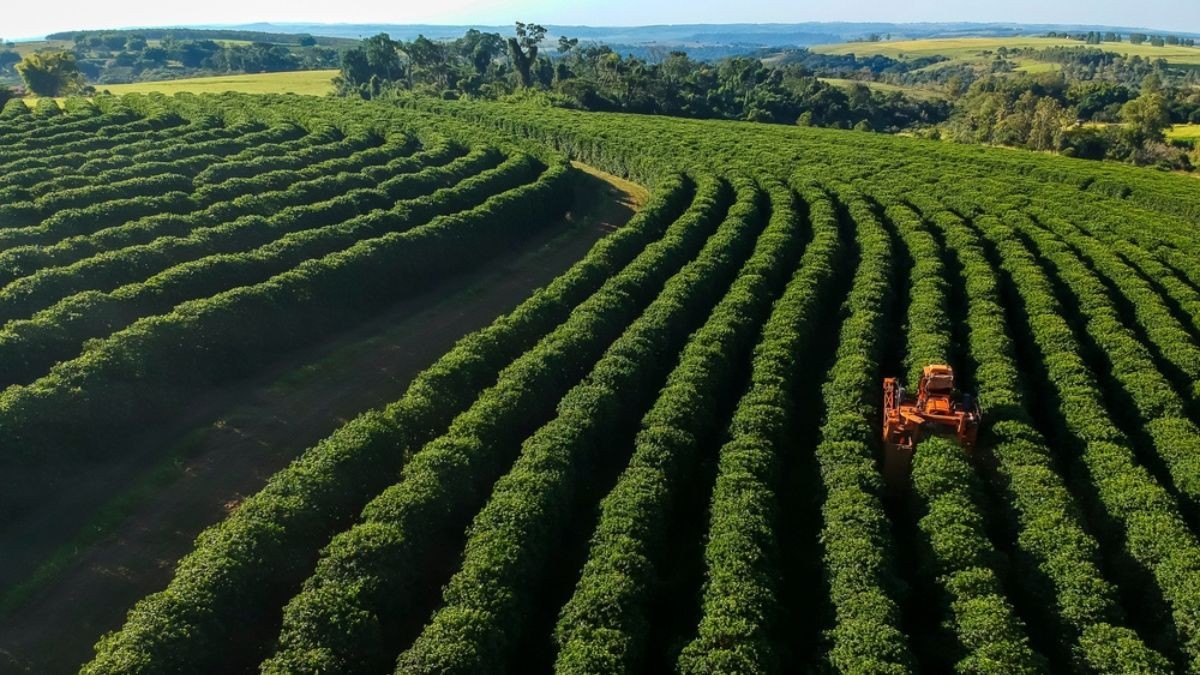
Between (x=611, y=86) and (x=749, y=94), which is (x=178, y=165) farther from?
(x=749, y=94)

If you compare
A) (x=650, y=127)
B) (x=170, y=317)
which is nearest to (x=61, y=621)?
(x=170, y=317)

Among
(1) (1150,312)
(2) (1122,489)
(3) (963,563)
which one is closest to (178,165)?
(3) (963,563)

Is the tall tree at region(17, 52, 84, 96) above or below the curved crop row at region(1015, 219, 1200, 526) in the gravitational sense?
above

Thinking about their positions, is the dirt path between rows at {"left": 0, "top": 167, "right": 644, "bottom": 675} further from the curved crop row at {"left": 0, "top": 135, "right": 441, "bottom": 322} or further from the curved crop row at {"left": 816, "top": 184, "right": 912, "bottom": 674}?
the curved crop row at {"left": 816, "top": 184, "right": 912, "bottom": 674}

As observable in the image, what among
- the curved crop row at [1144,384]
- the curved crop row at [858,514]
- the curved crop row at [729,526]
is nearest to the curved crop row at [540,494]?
the curved crop row at [729,526]

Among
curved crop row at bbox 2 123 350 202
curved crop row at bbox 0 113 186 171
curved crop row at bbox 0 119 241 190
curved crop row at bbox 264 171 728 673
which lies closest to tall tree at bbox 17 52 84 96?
curved crop row at bbox 0 113 186 171
